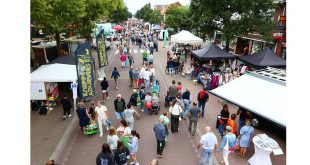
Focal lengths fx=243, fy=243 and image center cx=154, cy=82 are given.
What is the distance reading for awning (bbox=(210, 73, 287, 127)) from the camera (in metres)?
8.29

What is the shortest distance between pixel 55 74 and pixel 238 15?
17.9m

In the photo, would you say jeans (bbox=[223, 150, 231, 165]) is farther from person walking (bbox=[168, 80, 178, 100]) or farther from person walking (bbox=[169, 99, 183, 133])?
person walking (bbox=[168, 80, 178, 100])

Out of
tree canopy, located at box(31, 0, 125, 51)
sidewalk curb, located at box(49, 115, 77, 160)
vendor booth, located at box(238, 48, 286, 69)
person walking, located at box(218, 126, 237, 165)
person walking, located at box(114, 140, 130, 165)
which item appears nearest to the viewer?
person walking, located at box(114, 140, 130, 165)

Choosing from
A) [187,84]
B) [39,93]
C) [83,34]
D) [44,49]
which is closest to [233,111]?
[187,84]

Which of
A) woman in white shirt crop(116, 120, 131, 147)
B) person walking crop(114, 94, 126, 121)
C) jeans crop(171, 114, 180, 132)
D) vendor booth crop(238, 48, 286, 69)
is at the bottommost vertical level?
jeans crop(171, 114, 180, 132)

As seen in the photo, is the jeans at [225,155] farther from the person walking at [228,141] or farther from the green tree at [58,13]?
the green tree at [58,13]

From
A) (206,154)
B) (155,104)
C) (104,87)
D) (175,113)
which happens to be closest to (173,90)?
(155,104)

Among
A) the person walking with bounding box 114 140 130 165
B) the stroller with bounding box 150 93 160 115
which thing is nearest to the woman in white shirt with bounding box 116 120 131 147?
the person walking with bounding box 114 140 130 165

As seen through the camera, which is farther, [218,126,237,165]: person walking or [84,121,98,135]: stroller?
[84,121,98,135]: stroller

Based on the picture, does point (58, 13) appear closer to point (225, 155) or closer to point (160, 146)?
point (160, 146)

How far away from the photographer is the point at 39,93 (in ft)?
40.0

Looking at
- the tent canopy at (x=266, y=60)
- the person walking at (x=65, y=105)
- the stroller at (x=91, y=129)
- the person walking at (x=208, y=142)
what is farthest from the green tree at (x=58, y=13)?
the tent canopy at (x=266, y=60)

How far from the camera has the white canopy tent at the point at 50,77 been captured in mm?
12109

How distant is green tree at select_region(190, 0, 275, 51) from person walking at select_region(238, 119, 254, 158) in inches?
614
